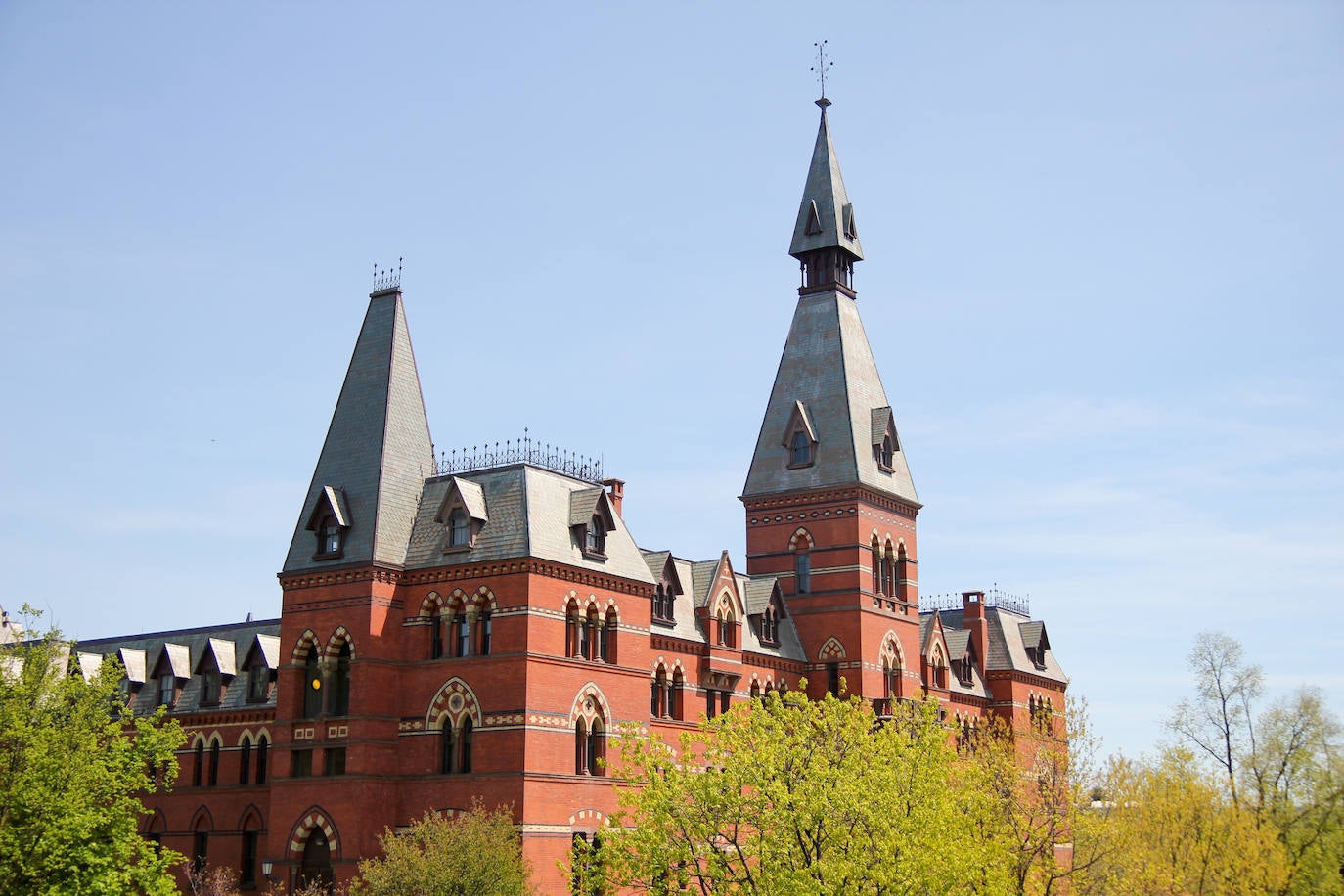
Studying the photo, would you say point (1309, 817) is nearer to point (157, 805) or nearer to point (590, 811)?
point (590, 811)

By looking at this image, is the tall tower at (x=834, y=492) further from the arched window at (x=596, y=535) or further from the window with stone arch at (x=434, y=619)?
the window with stone arch at (x=434, y=619)

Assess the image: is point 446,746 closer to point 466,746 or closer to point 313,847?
point 466,746

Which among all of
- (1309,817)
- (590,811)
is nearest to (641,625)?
(590,811)

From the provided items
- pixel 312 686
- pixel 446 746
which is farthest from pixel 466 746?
pixel 312 686

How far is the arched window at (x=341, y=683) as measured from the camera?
49.6 m

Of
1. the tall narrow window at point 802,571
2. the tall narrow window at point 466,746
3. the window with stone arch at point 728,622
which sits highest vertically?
the tall narrow window at point 802,571

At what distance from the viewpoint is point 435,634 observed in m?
49.9

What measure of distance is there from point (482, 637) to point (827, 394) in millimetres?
24260

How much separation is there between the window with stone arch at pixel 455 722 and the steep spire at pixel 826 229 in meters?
30.5

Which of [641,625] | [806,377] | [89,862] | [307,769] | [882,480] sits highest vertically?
[806,377]

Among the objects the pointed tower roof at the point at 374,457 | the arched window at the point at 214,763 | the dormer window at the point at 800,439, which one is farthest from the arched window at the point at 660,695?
the arched window at the point at 214,763

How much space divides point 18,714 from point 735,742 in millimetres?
23565

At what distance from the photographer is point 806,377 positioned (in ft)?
223

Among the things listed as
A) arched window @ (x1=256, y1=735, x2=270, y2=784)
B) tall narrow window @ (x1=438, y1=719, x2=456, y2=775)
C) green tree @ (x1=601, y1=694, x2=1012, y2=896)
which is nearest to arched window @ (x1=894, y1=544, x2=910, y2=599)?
tall narrow window @ (x1=438, y1=719, x2=456, y2=775)
